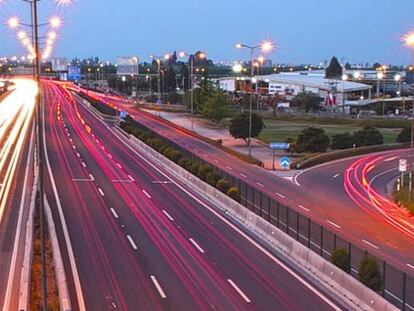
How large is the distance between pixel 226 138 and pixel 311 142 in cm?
2103

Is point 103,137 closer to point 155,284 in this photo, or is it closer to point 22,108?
point 22,108

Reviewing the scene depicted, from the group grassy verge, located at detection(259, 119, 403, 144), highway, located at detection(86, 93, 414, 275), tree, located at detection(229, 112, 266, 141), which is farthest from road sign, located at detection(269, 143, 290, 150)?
grassy verge, located at detection(259, 119, 403, 144)

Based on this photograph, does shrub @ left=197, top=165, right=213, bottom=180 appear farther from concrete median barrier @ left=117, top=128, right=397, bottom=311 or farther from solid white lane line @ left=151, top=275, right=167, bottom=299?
solid white lane line @ left=151, top=275, right=167, bottom=299

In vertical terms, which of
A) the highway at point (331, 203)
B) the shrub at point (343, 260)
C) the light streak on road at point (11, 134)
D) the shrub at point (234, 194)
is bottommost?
the highway at point (331, 203)

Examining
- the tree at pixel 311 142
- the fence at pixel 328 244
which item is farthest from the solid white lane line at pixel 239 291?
the tree at pixel 311 142

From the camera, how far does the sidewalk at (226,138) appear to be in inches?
2817

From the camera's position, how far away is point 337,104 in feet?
574

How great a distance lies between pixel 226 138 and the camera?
9281cm

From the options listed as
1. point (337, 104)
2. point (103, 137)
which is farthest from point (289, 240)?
point (337, 104)

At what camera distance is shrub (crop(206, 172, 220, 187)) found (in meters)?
44.6

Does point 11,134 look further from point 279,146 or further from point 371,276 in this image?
point 371,276

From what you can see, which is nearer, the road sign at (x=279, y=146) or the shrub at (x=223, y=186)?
the shrub at (x=223, y=186)

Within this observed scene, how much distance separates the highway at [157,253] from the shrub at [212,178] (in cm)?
142

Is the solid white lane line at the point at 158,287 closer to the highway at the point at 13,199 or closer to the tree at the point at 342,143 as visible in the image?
the highway at the point at 13,199
